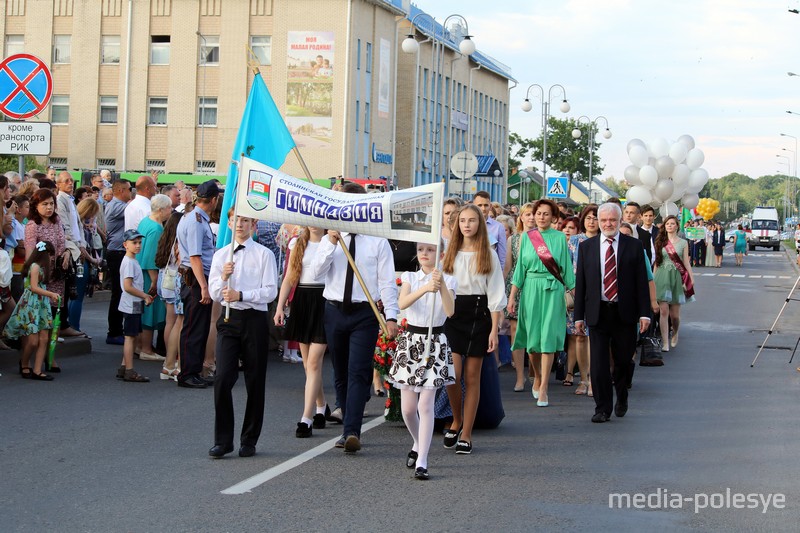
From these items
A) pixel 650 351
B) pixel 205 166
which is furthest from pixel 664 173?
pixel 205 166

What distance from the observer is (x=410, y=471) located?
26.4 ft

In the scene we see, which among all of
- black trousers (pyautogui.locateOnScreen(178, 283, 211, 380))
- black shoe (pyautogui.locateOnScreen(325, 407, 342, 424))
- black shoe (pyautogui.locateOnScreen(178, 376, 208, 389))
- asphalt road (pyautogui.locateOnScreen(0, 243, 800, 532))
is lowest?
asphalt road (pyautogui.locateOnScreen(0, 243, 800, 532))

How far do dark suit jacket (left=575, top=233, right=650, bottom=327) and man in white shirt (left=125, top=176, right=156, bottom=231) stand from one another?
22.5 ft

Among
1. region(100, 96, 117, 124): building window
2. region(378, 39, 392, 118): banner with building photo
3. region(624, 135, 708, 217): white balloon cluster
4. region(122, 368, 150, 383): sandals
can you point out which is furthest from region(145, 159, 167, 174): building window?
region(122, 368, 150, 383): sandals

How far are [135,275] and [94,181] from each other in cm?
860

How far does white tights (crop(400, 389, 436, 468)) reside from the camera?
7836 mm

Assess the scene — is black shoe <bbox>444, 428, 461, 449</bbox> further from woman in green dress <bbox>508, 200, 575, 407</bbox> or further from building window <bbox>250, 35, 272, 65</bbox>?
building window <bbox>250, 35, 272, 65</bbox>

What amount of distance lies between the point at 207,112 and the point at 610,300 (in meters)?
51.8

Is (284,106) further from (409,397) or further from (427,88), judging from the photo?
(409,397)

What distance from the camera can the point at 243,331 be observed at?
8367 mm

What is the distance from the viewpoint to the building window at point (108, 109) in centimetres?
6159

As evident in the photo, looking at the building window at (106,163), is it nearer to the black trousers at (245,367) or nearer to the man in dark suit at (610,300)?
the man in dark suit at (610,300)

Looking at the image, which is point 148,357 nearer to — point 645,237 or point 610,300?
point 610,300

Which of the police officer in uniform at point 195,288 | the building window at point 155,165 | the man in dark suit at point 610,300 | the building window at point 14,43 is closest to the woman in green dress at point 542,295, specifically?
the man in dark suit at point 610,300
